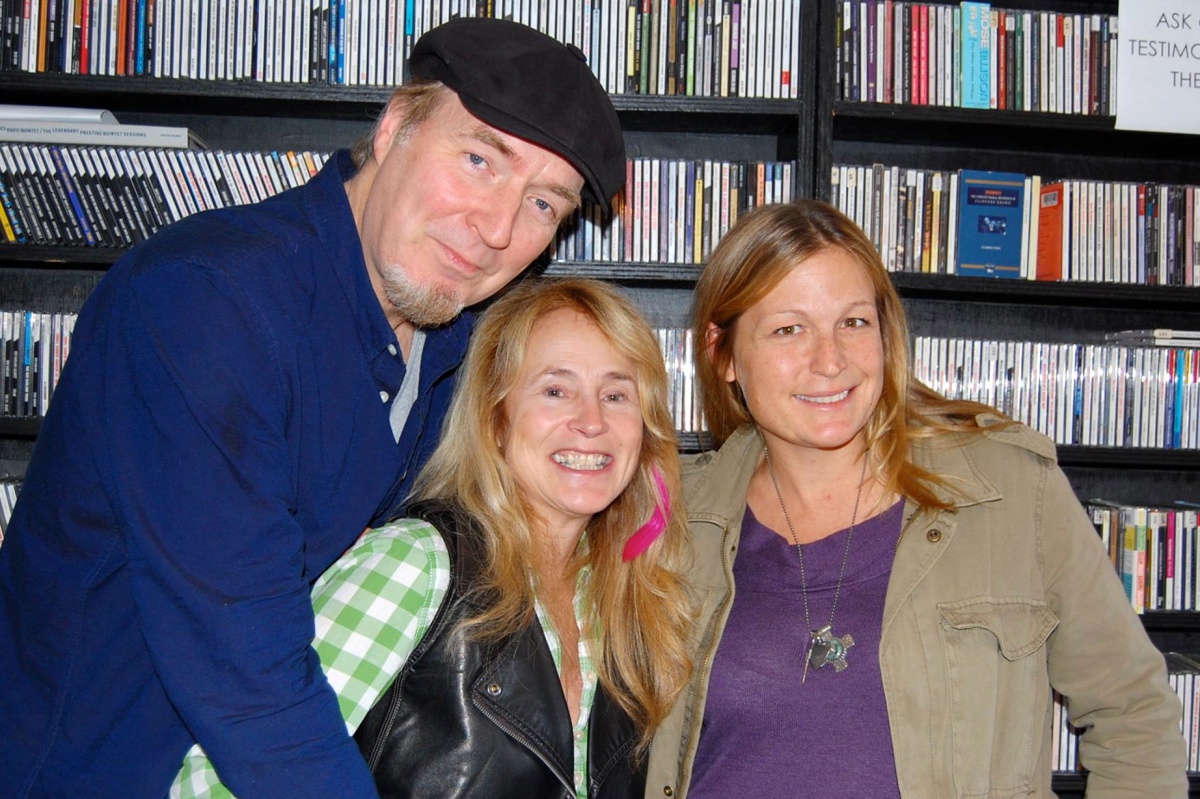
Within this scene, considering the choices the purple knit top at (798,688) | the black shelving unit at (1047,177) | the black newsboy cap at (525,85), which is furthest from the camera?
the black shelving unit at (1047,177)

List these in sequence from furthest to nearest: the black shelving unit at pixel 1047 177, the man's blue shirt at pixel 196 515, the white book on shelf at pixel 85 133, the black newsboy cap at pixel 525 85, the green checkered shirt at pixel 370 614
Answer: the black shelving unit at pixel 1047 177 < the white book on shelf at pixel 85 133 < the black newsboy cap at pixel 525 85 < the green checkered shirt at pixel 370 614 < the man's blue shirt at pixel 196 515

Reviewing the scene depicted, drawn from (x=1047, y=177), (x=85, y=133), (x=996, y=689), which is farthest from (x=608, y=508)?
(x=1047, y=177)

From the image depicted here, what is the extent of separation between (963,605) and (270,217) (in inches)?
49.9

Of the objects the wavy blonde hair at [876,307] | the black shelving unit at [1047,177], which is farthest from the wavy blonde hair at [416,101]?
the black shelving unit at [1047,177]

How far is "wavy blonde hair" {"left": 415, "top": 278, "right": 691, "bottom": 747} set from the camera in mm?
1519

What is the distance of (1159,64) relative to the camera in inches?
95.7

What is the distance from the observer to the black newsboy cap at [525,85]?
4.41ft

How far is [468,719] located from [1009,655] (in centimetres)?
90

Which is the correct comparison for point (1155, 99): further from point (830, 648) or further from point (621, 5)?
point (830, 648)

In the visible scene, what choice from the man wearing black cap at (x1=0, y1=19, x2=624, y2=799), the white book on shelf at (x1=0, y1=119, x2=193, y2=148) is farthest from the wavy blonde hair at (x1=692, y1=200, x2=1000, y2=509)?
the white book on shelf at (x1=0, y1=119, x2=193, y2=148)

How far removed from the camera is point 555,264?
238 centimetres

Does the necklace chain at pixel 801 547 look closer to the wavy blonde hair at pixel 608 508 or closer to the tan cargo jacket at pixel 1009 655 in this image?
the tan cargo jacket at pixel 1009 655

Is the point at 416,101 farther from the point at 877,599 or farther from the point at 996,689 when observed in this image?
the point at 996,689

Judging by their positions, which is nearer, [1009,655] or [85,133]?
[1009,655]
